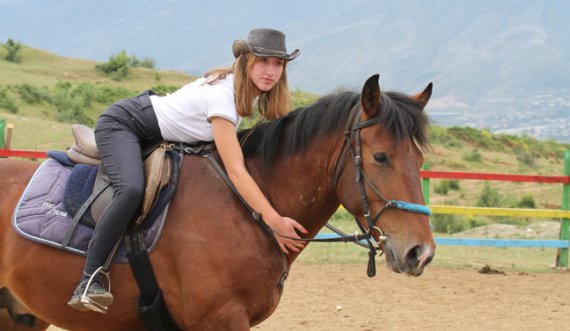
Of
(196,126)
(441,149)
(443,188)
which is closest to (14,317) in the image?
(196,126)

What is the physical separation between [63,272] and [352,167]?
1.74m

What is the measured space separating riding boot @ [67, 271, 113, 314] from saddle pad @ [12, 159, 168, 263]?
0.53 feet

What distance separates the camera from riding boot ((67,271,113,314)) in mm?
3918

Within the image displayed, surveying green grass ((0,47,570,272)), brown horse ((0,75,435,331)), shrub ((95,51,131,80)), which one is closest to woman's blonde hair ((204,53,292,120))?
brown horse ((0,75,435,331))

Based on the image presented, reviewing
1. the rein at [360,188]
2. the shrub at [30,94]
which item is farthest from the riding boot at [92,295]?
the shrub at [30,94]

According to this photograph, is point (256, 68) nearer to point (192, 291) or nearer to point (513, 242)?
point (192, 291)

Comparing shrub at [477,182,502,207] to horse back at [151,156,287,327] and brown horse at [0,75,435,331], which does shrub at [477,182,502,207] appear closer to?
brown horse at [0,75,435,331]

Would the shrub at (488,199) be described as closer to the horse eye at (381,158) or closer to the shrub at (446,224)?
the shrub at (446,224)

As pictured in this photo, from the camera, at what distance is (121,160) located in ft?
13.3

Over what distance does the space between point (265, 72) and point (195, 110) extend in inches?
17.4

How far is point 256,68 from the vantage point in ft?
13.5

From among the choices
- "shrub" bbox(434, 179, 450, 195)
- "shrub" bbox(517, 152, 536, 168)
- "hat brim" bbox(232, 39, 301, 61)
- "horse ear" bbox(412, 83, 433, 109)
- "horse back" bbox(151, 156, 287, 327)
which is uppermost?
"hat brim" bbox(232, 39, 301, 61)

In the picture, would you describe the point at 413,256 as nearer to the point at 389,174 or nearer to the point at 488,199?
the point at 389,174

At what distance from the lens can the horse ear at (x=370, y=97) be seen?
3.73 m
